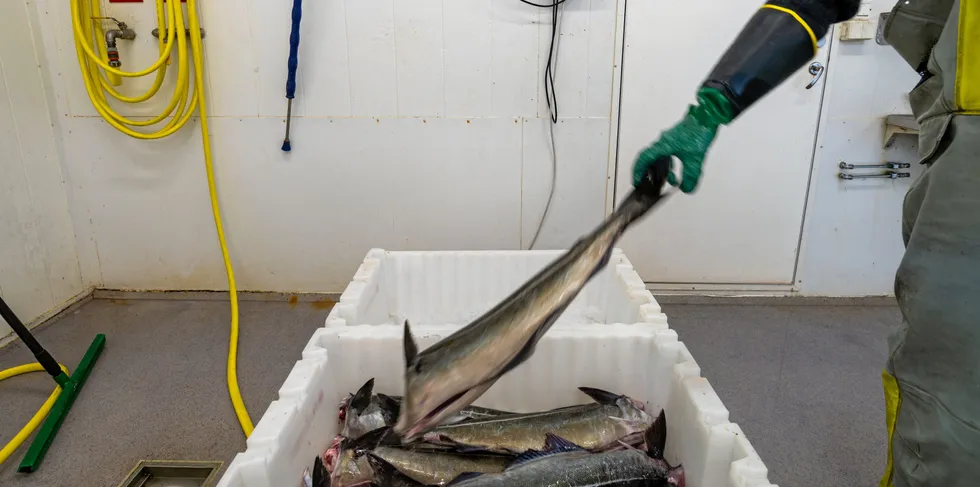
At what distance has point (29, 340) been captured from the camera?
1.71 meters

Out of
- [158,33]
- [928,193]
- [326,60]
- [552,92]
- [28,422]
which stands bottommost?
[28,422]

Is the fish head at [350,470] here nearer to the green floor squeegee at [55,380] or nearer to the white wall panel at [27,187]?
the green floor squeegee at [55,380]

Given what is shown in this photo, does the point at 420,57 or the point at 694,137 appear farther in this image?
the point at 420,57

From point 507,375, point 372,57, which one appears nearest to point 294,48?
point 372,57

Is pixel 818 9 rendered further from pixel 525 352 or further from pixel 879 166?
pixel 879 166

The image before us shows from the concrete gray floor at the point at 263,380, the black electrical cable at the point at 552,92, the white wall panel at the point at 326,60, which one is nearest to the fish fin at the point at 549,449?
the concrete gray floor at the point at 263,380

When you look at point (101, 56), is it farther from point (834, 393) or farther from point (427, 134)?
point (834, 393)

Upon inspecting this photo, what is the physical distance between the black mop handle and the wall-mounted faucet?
1144 mm

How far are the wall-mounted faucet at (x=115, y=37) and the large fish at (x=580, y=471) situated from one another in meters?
2.36

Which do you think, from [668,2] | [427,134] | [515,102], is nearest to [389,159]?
[427,134]

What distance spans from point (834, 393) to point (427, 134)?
74.6 inches

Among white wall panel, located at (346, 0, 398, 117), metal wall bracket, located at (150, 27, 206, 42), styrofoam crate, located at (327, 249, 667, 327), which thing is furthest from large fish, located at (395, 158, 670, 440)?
metal wall bracket, located at (150, 27, 206, 42)

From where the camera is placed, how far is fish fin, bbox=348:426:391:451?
1104 mm

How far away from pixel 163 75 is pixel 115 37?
0.76 feet
